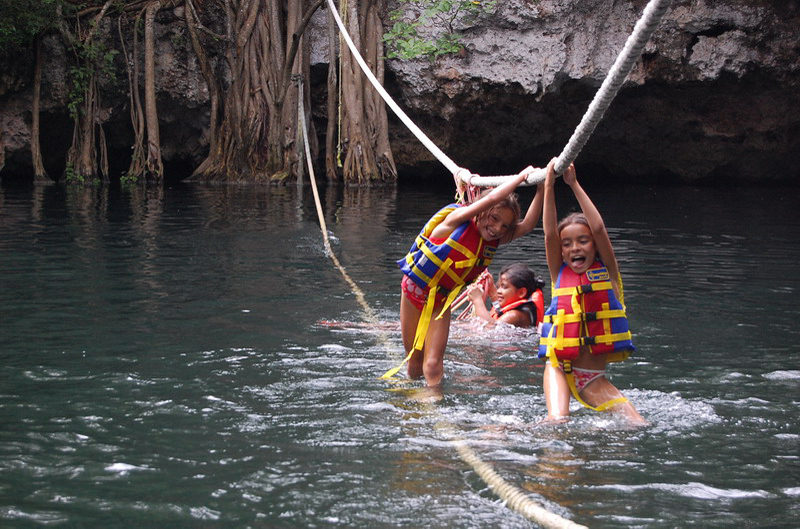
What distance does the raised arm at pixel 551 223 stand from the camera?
141 inches

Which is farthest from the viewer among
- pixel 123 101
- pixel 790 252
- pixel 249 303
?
pixel 123 101

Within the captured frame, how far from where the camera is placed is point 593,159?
18875 mm

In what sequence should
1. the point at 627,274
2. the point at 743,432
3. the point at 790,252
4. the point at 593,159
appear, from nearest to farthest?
the point at 743,432, the point at 627,274, the point at 790,252, the point at 593,159

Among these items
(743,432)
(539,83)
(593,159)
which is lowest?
(743,432)

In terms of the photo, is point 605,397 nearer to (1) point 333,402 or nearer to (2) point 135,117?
(1) point 333,402

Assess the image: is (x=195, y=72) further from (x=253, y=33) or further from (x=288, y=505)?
(x=288, y=505)

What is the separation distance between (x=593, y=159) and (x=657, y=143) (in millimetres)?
1433

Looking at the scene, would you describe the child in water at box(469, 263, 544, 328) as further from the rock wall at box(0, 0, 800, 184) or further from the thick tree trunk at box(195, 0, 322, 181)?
the rock wall at box(0, 0, 800, 184)

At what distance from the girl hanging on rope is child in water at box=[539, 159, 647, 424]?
2175mm

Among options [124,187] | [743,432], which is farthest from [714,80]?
[743,432]

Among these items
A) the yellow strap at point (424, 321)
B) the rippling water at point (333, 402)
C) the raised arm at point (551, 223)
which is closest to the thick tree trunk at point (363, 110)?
the rippling water at point (333, 402)

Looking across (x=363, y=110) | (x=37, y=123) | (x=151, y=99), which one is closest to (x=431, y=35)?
(x=363, y=110)

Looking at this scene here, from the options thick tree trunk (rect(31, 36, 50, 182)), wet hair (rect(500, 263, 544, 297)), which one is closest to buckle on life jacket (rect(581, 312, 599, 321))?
wet hair (rect(500, 263, 544, 297))

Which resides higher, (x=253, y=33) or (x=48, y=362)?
(x=253, y=33)
